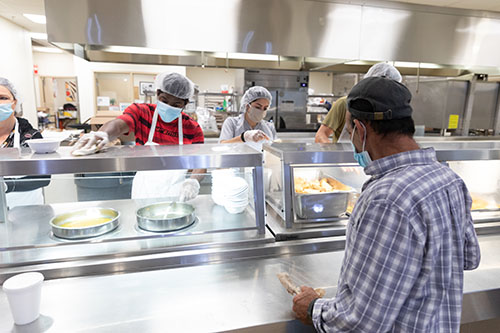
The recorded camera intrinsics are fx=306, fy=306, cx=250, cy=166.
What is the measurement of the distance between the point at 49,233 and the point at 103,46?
277cm

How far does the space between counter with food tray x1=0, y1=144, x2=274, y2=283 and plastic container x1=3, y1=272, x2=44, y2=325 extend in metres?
0.28

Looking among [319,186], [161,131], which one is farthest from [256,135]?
[319,186]

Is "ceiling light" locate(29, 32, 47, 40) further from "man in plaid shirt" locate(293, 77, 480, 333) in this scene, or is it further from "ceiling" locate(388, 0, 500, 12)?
"man in plaid shirt" locate(293, 77, 480, 333)

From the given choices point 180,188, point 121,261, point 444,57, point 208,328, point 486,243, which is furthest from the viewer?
point 444,57

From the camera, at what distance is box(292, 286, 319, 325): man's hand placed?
1.14 meters

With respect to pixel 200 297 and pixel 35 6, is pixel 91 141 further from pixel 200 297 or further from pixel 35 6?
pixel 35 6

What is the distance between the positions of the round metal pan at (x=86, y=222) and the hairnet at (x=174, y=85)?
0.99 m

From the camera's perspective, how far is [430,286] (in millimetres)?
926

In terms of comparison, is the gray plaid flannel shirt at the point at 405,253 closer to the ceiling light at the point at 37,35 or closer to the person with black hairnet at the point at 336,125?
the person with black hairnet at the point at 336,125

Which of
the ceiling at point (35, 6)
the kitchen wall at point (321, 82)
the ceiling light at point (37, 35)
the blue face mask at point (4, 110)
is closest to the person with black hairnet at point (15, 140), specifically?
the blue face mask at point (4, 110)

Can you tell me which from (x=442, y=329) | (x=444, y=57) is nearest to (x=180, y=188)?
(x=442, y=329)

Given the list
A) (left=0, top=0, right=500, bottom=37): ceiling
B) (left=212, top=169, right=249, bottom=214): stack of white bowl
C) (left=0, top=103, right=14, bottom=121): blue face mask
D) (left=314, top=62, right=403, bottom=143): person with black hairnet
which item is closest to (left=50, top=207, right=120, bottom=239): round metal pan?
(left=212, top=169, right=249, bottom=214): stack of white bowl

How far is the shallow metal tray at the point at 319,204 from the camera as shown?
1.72 metres

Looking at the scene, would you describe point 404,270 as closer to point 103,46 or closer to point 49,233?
point 49,233
